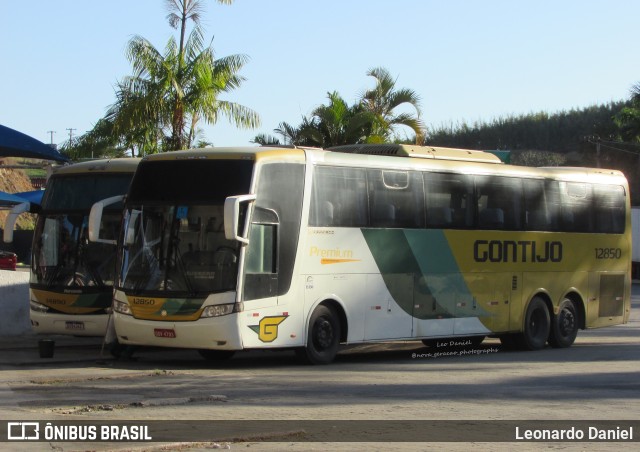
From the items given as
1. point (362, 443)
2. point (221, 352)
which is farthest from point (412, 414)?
point (221, 352)

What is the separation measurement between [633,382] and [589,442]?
584cm

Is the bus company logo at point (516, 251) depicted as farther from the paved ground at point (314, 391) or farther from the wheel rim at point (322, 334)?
the wheel rim at point (322, 334)

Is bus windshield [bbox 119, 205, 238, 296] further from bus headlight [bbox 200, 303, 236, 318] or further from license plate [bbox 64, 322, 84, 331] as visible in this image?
license plate [bbox 64, 322, 84, 331]

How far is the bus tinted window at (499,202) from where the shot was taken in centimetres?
Answer: 2111

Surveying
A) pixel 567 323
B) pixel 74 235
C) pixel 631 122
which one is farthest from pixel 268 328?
pixel 631 122

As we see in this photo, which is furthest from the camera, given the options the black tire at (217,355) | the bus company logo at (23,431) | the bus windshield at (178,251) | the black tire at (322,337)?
the black tire at (217,355)

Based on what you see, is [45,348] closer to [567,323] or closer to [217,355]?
[217,355]

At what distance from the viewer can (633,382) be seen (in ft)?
52.9

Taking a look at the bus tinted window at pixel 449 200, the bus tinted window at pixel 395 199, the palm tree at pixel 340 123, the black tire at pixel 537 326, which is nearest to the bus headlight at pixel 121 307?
the bus tinted window at pixel 395 199

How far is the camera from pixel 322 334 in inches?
698

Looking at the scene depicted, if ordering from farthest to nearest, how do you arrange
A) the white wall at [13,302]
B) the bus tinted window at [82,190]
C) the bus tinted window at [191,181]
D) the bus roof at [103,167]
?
the white wall at [13,302]
the bus roof at [103,167]
the bus tinted window at [82,190]
the bus tinted window at [191,181]

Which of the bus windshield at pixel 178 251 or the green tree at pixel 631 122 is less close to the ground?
the green tree at pixel 631 122

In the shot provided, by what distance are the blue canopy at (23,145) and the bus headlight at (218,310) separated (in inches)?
411

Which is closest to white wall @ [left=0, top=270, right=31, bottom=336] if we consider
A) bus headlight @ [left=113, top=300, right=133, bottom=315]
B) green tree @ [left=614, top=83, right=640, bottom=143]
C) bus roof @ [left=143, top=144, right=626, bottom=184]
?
bus headlight @ [left=113, top=300, right=133, bottom=315]
